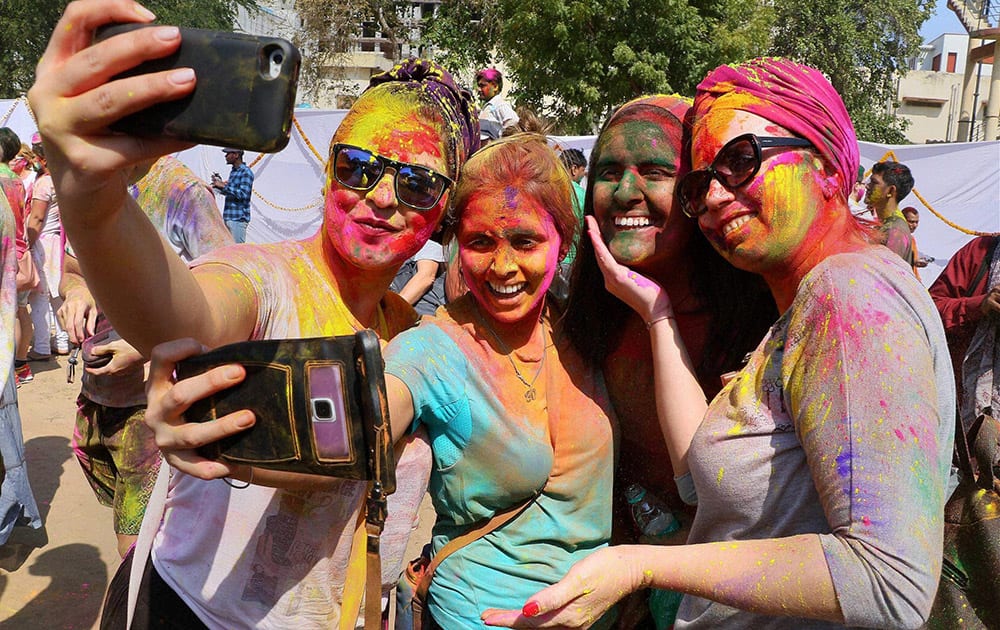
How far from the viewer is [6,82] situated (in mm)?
25344

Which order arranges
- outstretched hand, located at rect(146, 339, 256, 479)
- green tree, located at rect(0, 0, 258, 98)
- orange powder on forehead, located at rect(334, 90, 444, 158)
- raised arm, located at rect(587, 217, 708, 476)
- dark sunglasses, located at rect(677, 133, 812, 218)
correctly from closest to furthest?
outstretched hand, located at rect(146, 339, 256, 479) < dark sunglasses, located at rect(677, 133, 812, 218) < raised arm, located at rect(587, 217, 708, 476) < orange powder on forehead, located at rect(334, 90, 444, 158) < green tree, located at rect(0, 0, 258, 98)

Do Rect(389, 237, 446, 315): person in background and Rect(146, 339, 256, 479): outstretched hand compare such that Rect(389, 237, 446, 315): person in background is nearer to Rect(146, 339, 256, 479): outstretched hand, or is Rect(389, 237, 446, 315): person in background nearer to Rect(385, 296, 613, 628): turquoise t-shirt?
Rect(385, 296, 613, 628): turquoise t-shirt

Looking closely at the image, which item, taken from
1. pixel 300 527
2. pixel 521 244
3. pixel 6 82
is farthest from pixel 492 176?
pixel 6 82

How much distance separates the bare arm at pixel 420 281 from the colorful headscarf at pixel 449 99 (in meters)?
3.22

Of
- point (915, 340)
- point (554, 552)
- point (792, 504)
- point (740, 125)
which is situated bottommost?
point (554, 552)

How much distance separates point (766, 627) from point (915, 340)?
2.10 feet

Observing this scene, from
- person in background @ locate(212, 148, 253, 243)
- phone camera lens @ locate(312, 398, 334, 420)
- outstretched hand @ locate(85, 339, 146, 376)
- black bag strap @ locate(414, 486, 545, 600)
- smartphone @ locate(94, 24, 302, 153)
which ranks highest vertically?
smartphone @ locate(94, 24, 302, 153)

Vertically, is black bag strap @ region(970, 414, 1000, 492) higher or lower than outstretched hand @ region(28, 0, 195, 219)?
lower

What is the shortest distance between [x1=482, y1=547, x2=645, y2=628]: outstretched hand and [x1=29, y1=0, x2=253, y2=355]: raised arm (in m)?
0.89

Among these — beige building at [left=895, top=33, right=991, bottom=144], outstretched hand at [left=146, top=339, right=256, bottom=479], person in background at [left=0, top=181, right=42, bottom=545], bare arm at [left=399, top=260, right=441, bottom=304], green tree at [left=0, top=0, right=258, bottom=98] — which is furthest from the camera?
beige building at [left=895, top=33, right=991, bottom=144]

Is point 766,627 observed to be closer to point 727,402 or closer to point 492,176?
point 727,402

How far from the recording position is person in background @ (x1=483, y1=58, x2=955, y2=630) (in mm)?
1352

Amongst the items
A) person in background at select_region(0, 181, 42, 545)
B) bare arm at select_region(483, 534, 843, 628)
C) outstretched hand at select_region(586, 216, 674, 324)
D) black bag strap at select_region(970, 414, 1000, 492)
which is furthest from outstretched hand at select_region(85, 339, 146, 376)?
black bag strap at select_region(970, 414, 1000, 492)

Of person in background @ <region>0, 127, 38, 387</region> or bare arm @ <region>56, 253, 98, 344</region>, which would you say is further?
person in background @ <region>0, 127, 38, 387</region>
